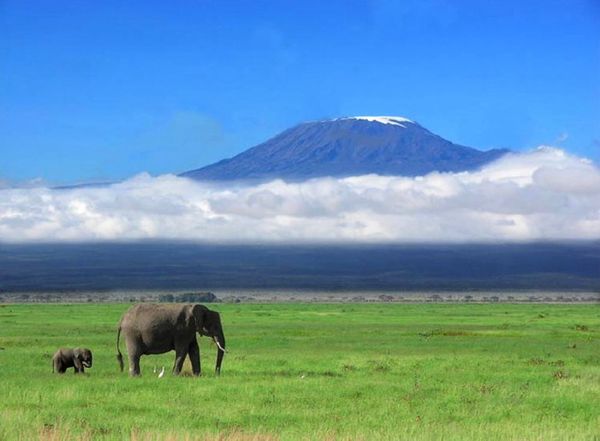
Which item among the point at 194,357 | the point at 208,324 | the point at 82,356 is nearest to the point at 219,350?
the point at 194,357

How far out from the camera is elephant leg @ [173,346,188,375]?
30.1 m

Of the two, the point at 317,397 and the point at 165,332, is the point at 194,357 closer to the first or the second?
the point at 165,332

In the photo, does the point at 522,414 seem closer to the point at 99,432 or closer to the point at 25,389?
the point at 99,432

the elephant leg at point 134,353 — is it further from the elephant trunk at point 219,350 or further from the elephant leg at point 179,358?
the elephant trunk at point 219,350

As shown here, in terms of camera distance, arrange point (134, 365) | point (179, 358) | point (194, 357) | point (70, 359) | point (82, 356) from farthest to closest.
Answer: point (70, 359), point (82, 356), point (194, 357), point (179, 358), point (134, 365)

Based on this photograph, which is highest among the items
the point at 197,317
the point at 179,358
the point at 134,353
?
the point at 197,317

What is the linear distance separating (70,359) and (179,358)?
131 inches

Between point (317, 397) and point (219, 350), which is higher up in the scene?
point (219, 350)

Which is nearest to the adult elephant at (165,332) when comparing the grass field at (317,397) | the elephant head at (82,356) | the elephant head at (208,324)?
the elephant head at (208,324)

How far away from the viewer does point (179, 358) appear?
30.3 meters

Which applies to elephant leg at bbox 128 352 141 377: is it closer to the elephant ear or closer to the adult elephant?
the adult elephant

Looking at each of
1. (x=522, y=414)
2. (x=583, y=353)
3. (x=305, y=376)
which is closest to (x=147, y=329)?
(x=305, y=376)

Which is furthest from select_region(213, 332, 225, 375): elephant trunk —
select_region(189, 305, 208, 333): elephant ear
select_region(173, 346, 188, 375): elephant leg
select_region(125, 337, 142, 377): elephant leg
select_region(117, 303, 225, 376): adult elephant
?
select_region(125, 337, 142, 377): elephant leg

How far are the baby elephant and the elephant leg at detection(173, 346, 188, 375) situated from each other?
278 cm
